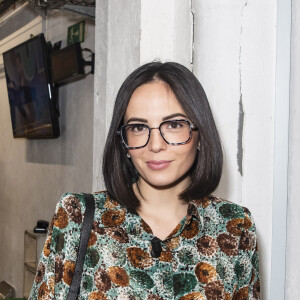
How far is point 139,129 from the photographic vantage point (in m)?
1.23

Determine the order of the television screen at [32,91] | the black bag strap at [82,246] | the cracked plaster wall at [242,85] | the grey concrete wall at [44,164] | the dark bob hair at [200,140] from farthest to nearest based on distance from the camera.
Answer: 1. the television screen at [32,91]
2. the grey concrete wall at [44,164]
3. the cracked plaster wall at [242,85]
4. the dark bob hair at [200,140]
5. the black bag strap at [82,246]

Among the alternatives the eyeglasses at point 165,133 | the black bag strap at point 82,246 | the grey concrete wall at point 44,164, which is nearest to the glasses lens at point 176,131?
the eyeglasses at point 165,133

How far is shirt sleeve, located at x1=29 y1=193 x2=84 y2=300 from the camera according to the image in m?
1.13

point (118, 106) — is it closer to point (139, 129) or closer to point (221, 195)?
point (139, 129)

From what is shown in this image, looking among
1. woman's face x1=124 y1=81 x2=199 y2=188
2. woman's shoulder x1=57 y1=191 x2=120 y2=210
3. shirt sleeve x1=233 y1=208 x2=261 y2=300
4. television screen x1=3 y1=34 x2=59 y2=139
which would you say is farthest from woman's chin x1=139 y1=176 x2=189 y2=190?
television screen x1=3 y1=34 x2=59 y2=139

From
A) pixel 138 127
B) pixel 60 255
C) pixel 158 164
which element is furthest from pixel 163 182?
pixel 60 255

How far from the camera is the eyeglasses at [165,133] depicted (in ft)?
3.93

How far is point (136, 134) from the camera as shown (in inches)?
48.0

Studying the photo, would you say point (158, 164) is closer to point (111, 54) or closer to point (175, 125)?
point (175, 125)

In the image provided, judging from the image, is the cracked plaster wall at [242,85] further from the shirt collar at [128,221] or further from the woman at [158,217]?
the shirt collar at [128,221]

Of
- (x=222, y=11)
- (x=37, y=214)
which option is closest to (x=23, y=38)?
(x=37, y=214)

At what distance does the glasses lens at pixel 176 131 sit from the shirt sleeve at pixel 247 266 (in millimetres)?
306

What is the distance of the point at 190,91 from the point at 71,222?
1.46 ft

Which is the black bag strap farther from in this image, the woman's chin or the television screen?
the television screen
